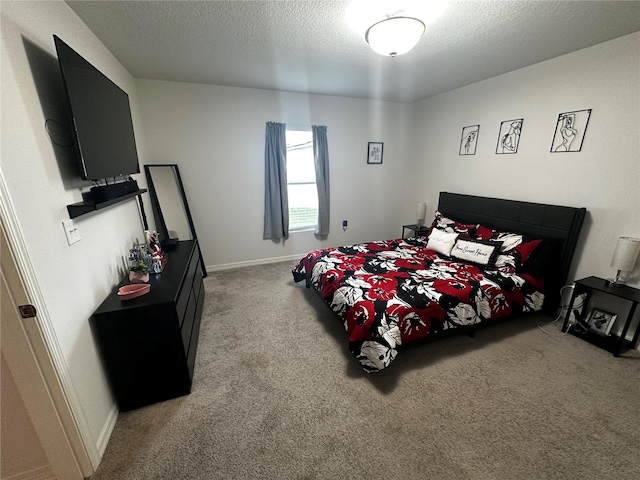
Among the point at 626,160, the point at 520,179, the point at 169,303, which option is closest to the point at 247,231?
the point at 169,303

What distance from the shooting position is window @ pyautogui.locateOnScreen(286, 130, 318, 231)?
12.8 feet

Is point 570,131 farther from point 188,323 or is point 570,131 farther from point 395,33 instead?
point 188,323

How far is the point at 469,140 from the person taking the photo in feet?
11.3

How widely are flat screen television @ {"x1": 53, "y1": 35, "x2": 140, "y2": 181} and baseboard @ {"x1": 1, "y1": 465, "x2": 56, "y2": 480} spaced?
147cm

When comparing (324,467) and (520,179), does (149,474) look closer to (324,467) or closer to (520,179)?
(324,467)

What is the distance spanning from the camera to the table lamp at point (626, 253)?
202 centimetres

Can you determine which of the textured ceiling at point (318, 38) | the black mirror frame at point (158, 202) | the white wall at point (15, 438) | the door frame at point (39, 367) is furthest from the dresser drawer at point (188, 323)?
the textured ceiling at point (318, 38)

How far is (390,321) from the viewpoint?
6.08 feet

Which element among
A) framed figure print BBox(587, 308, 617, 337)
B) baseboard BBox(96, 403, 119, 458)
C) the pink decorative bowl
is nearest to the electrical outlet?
the pink decorative bowl

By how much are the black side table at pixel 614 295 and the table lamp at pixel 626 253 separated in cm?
18

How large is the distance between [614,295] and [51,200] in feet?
12.4

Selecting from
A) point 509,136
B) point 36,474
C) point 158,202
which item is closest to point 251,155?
point 158,202

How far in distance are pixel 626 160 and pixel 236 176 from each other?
399cm

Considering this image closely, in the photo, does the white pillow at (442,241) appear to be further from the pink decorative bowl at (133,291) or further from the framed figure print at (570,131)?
the pink decorative bowl at (133,291)
